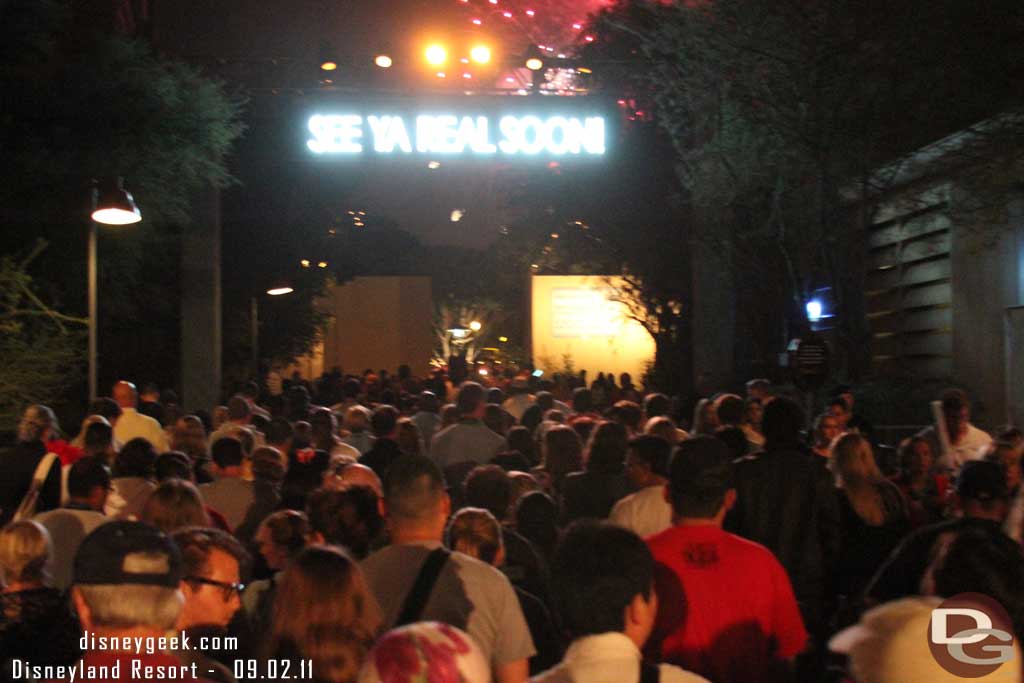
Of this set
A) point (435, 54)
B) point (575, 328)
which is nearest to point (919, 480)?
point (435, 54)

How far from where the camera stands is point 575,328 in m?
32.3

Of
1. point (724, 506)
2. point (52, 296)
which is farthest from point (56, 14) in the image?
point (724, 506)

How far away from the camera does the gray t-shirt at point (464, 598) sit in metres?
4.50

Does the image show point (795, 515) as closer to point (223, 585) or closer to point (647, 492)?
point (647, 492)

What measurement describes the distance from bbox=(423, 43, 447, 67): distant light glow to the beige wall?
80.9 feet

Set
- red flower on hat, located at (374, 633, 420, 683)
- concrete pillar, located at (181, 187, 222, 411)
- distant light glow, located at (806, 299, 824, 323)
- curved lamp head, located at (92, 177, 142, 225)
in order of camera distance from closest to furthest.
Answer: red flower on hat, located at (374, 633, 420, 683)
curved lamp head, located at (92, 177, 142, 225)
distant light glow, located at (806, 299, 824, 323)
concrete pillar, located at (181, 187, 222, 411)

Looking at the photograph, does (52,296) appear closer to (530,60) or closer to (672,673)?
(530,60)

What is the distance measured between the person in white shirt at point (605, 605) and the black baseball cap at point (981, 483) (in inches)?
98.9

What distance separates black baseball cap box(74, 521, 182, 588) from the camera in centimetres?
333

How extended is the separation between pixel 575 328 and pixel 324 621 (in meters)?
28.7

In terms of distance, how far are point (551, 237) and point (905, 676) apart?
31.8 meters

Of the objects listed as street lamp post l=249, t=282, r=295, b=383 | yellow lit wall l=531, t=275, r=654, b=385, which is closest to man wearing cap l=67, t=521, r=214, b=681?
street lamp post l=249, t=282, r=295, b=383

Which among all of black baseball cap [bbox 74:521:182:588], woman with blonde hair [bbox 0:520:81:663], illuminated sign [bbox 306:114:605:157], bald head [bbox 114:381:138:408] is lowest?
woman with blonde hair [bbox 0:520:81:663]

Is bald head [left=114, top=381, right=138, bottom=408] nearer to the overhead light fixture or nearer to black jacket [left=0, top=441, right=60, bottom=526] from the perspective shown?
black jacket [left=0, top=441, right=60, bottom=526]
